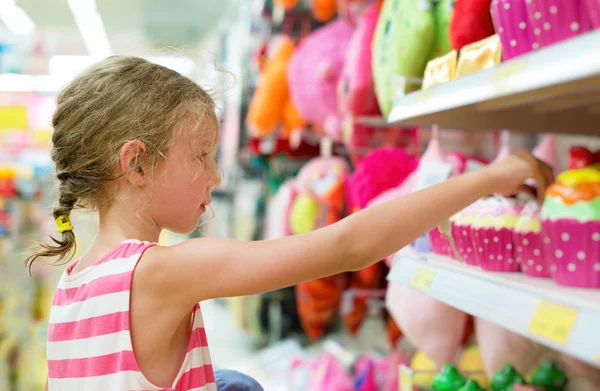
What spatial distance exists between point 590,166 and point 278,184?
2.89 metres

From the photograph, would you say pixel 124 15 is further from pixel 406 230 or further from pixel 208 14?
pixel 406 230

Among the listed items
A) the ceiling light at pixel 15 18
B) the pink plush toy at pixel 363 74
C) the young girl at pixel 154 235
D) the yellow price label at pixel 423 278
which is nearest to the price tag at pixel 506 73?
the young girl at pixel 154 235

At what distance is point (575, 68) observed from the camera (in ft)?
2.30

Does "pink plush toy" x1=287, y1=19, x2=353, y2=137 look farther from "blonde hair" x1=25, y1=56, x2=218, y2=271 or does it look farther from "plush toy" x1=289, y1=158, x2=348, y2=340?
"blonde hair" x1=25, y1=56, x2=218, y2=271

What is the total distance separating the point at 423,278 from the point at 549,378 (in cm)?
46

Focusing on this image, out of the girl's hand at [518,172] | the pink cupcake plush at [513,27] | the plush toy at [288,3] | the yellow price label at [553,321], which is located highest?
the plush toy at [288,3]

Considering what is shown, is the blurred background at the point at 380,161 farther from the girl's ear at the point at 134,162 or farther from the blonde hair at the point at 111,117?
the girl's ear at the point at 134,162

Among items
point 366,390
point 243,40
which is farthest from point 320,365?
point 243,40

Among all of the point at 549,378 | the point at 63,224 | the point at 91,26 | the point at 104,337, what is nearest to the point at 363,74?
the point at 549,378

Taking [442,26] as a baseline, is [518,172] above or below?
below

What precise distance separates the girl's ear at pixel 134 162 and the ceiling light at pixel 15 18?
21.4 feet

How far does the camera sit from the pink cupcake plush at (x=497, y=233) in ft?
3.66

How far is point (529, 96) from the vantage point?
1.03 metres

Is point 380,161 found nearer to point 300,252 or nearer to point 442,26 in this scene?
point 442,26
